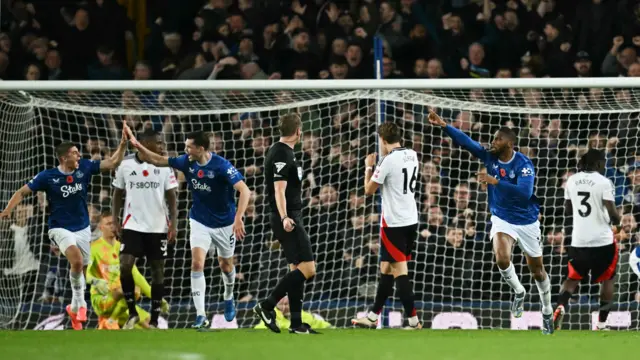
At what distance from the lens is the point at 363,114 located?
45.4 ft

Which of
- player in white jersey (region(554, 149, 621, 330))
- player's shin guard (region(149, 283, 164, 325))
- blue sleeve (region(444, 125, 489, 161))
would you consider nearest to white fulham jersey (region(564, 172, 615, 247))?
player in white jersey (region(554, 149, 621, 330))

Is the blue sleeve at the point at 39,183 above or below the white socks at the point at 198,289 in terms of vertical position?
above

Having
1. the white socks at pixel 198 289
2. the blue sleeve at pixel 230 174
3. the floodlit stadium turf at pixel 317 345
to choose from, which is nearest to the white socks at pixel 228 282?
the white socks at pixel 198 289

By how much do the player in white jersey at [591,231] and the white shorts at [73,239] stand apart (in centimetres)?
452

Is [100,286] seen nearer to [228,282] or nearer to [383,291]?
[228,282]

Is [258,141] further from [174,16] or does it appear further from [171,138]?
[174,16]

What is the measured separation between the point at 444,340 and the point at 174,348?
2.18 m

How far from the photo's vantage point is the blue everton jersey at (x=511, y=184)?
10.8 m

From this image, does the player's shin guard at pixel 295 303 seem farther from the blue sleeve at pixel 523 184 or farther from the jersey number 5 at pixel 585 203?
the jersey number 5 at pixel 585 203

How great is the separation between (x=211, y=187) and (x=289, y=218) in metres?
1.02

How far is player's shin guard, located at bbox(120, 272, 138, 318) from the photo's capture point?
12.0 meters

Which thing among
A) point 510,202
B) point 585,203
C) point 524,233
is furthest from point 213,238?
point 585,203

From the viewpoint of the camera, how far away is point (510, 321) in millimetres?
12883

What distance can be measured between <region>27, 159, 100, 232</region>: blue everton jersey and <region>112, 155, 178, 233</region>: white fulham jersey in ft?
1.96
